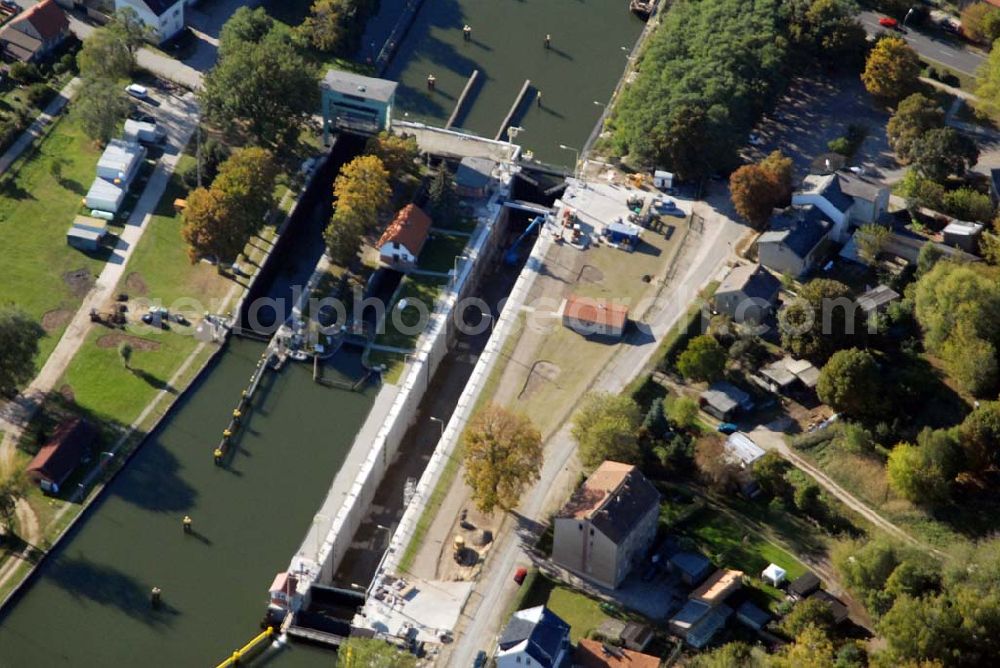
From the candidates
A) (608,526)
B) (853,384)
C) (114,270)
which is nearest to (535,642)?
(608,526)

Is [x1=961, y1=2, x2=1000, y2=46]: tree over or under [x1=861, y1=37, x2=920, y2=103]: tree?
over

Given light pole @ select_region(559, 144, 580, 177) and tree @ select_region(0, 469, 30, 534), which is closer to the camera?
tree @ select_region(0, 469, 30, 534)

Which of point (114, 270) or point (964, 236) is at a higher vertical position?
point (964, 236)

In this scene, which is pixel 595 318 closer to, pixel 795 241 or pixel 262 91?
pixel 795 241

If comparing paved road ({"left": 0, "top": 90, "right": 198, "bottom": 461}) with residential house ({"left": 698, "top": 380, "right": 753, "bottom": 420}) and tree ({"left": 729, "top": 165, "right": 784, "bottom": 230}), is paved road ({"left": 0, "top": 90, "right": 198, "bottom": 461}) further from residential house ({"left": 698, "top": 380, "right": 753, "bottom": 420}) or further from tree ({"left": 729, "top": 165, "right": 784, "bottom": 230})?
tree ({"left": 729, "top": 165, "right": 784, "bottom": 230})

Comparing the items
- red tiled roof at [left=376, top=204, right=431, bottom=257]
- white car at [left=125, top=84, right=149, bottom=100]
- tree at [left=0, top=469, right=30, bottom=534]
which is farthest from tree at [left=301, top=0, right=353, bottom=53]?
tree at [left=0, top=469, right=30, bottom=534]

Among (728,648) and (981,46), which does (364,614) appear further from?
(981,46)
